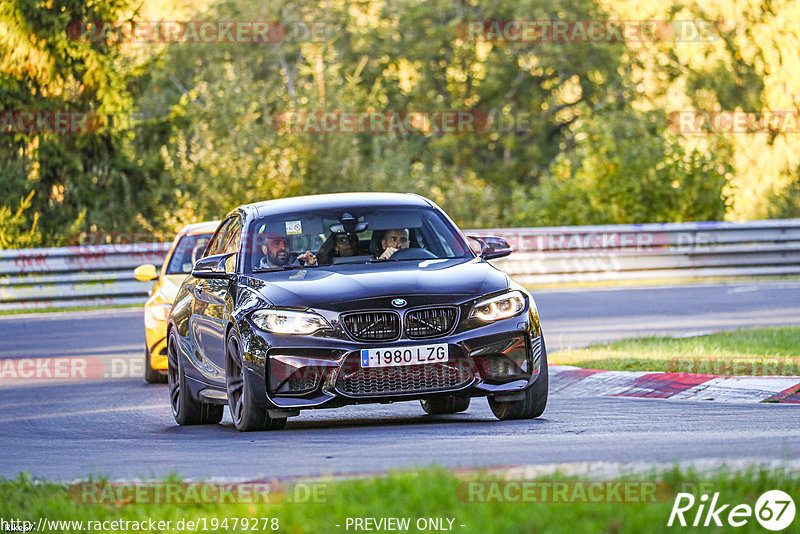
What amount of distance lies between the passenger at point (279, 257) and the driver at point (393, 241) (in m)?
0.50

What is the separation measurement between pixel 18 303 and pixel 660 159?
1405 cm

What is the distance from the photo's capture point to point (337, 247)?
1055cm

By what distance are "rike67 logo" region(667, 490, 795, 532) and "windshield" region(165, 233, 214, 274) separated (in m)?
10.4

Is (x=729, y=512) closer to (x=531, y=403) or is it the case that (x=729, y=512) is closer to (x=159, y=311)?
(x=531, y=403)

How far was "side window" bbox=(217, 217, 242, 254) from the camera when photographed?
36.4ft

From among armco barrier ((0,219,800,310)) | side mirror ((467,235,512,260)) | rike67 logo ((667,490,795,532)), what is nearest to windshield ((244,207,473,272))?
side mirror ((467,235,512,260))

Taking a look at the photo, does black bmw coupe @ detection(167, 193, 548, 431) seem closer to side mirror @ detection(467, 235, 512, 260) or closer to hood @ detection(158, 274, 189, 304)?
side mirror @ detection(467, 235, 512, 260)

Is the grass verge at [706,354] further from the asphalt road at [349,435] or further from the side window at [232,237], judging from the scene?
the side window at [232,237]

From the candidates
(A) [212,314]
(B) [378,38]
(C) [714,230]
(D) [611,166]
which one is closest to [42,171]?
(D) [611,166]

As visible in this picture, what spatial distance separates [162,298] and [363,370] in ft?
20.7

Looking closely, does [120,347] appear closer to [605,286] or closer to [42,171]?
[605,286]

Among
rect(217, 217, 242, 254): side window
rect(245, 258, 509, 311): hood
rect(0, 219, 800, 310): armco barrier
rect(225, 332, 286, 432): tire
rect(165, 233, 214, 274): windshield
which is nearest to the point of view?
rect(245, 258, 509, 311): hood

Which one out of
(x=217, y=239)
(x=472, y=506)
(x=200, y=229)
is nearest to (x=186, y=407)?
(x=217, y=239)

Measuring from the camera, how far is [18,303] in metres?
24.6
